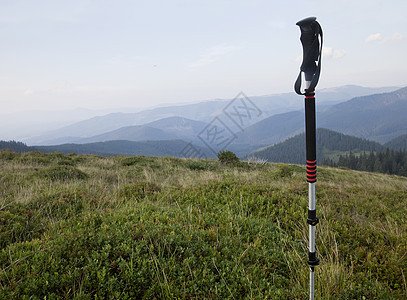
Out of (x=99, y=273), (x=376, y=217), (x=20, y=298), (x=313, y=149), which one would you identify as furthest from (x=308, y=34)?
(x=376, y=217)

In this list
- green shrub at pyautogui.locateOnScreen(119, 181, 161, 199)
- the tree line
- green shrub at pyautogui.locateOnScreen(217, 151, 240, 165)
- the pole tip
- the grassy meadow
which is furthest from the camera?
the tree line

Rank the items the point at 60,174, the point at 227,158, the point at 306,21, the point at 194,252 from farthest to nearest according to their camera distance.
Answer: the point at 227,158
the point at 60,174
the point at 194,252
the point at 306,21

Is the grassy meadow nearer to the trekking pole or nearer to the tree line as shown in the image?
the trekking pole

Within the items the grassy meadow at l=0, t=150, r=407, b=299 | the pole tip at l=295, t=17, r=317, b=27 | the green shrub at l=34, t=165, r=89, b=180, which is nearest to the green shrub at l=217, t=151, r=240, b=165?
the green shrub at l=34, t=165, r=89, b=180

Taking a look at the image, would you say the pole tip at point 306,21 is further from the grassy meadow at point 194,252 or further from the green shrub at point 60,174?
the green shrub at point 60,174

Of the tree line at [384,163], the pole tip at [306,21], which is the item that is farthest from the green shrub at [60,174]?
the tree line at [384,163]

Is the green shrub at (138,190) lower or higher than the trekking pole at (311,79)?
lower

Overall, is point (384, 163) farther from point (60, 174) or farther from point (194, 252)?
point (194, 252)

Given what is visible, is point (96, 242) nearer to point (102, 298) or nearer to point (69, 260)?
point (69, 260)

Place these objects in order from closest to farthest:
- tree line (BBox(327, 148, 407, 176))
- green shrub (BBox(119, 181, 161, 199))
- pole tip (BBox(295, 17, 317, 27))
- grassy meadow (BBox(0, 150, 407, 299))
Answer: pole tip (BBox(295, 17, 317, 27)) < grassy meadow (BBox(0, 150, 407, 299)) < green shrub (BBox(119, 181, 161, 199)) < tree line (BBox(327, 148, 407, 176))

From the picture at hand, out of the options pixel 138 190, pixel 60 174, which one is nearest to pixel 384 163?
pixel 138 190

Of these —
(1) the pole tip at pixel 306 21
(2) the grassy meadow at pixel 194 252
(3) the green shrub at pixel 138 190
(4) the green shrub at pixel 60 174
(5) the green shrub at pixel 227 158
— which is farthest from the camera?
(5) the green shrub at pixel 227 158

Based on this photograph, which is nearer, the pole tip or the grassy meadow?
the pole tip

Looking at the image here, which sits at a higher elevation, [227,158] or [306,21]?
[306,21]
